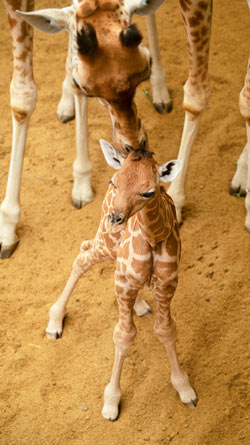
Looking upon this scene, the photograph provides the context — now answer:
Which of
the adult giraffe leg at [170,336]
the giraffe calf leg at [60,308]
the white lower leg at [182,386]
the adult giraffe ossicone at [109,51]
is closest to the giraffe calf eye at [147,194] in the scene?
the adult giraffe ossicone at [109,51]

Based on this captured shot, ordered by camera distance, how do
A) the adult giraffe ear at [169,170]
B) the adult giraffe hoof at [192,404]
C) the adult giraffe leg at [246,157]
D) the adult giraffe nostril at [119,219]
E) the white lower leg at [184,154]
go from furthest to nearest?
the white lower leg at [184,154] → the adult giraffe leg at [246,157] → the adult giraffe hoof at [192,404] → the adult giraffe ear at [169,170] → the adult giraffe nostril at [119,219]

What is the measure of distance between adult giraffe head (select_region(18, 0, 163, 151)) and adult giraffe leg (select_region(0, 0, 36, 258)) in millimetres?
896

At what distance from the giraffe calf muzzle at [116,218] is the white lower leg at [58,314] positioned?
1.37m

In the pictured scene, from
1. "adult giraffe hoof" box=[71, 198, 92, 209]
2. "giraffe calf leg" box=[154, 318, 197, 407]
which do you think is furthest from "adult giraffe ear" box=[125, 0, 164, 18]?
"adult giraffe hoof" box=[71, 198, 92, 209]

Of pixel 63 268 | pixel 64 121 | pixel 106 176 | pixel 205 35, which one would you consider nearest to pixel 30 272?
pixel 63 268

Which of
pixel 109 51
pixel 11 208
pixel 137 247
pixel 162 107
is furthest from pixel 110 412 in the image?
pixel 162 107

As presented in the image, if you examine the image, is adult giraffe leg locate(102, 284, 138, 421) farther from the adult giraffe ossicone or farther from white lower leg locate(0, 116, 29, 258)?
white lower leg locate(0, 116, 29, 258)

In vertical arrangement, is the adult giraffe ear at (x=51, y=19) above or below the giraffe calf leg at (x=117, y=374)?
above

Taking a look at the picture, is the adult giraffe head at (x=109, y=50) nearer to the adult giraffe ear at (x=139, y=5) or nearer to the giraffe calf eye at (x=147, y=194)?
the adult giraffe ear at (x=139, y=5)

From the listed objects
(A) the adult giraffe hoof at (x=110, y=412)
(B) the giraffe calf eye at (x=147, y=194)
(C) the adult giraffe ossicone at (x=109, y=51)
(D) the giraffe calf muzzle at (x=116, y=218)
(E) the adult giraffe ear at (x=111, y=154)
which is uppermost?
(C) the adult giraffe ossicone at (x=109, y=51)

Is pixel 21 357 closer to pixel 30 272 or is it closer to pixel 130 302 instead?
pixel 30 272

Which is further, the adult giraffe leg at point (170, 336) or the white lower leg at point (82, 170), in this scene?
the white lower leg at point (82, 170)

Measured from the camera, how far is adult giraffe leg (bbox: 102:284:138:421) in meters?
3.51

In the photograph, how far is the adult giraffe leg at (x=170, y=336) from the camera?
3486 mm
